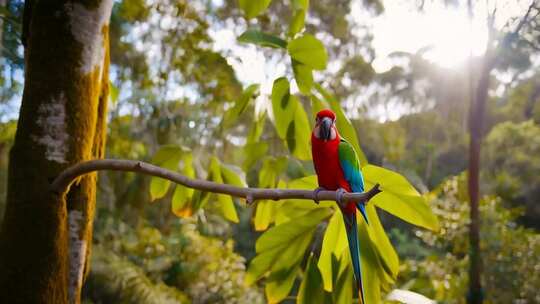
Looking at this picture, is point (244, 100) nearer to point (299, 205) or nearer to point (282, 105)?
point (282, 105)

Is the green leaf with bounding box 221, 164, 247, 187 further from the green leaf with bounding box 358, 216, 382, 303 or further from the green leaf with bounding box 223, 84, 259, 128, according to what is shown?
the green leaf with bounding box 358, 216, 382, 303

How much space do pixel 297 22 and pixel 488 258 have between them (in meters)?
3.94

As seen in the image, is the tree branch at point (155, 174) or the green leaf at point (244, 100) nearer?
the tree branch at point (155, 174)

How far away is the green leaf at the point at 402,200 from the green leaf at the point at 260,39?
28 cm

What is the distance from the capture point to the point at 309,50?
0.74 meters

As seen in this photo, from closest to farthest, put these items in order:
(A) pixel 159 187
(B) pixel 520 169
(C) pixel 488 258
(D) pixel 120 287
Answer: (A) pixel 159 187, (C) pixel 488 258, (D) pixel 120 287, (B) pixel 520 169

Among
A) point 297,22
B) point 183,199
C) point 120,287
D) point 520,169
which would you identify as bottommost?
point 120,287

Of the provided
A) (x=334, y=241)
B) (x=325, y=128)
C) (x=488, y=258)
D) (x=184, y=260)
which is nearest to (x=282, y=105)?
(x=325, y=128)

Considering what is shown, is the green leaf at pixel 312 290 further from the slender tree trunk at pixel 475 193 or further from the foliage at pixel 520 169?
the foliage at pixel 520 169

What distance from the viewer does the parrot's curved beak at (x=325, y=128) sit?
0.64 m

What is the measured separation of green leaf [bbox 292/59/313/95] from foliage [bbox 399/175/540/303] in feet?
10.8

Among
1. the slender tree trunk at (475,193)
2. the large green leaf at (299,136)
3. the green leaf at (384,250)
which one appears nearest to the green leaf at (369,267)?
the green leaf at (384,250)

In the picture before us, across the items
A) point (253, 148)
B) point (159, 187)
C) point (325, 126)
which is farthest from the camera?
point (253, 148)

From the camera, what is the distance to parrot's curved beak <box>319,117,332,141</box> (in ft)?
2.11
